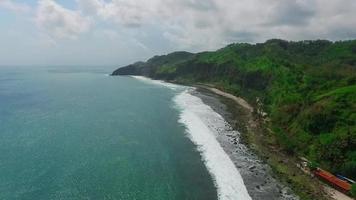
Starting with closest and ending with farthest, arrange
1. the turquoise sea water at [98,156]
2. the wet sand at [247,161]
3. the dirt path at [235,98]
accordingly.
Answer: the wet sand at [247,161], the turquoise sea water at [98,156], the dirt path at [235,98]

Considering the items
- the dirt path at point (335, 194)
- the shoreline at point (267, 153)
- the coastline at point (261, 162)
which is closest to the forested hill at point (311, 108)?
the shoreline at point (267, 153)

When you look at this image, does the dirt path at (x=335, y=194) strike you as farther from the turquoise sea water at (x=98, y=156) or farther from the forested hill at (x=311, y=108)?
the turquoise sea water at (x=98, y=156)

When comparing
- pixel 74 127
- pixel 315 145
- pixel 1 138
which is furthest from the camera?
pixel 74 127

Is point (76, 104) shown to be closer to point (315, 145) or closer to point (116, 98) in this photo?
point (116, 98)

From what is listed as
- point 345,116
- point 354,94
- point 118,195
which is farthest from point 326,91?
point 118,195

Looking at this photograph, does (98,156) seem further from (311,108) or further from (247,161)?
(311,108)

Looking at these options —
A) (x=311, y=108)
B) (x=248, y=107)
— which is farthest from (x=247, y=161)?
(x=248, y=107)

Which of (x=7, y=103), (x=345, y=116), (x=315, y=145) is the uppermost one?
(x=345, y=116)
